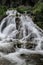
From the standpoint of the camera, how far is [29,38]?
16797 mm

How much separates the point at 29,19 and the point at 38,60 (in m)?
9.59

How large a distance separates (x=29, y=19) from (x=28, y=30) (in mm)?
2283

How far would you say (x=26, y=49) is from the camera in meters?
14.3

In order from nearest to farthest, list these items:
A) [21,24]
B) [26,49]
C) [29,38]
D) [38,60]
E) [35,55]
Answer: [38,60] < [35,55] < [26,49] < [29,38] < [21,24]

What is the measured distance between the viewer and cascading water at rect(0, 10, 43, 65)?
12.4 meters

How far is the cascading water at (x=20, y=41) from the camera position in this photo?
12352 millimetres

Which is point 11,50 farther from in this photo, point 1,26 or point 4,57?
point 1,26

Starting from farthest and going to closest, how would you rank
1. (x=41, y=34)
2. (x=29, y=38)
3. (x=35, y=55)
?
(x=41, y=34), (x=29, y=38), (x=35, y=55)

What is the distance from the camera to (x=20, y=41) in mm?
15727

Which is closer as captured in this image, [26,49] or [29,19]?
[26,49]

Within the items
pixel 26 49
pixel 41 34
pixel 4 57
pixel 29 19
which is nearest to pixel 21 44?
pixel 26 49

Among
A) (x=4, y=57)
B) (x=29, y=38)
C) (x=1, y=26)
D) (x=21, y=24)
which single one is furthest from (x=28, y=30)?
(x=4, y=57)

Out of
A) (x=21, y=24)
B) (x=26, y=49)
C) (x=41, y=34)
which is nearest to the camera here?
(x=26, y=49)

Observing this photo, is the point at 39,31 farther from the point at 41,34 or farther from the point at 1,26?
the point at 1,26
